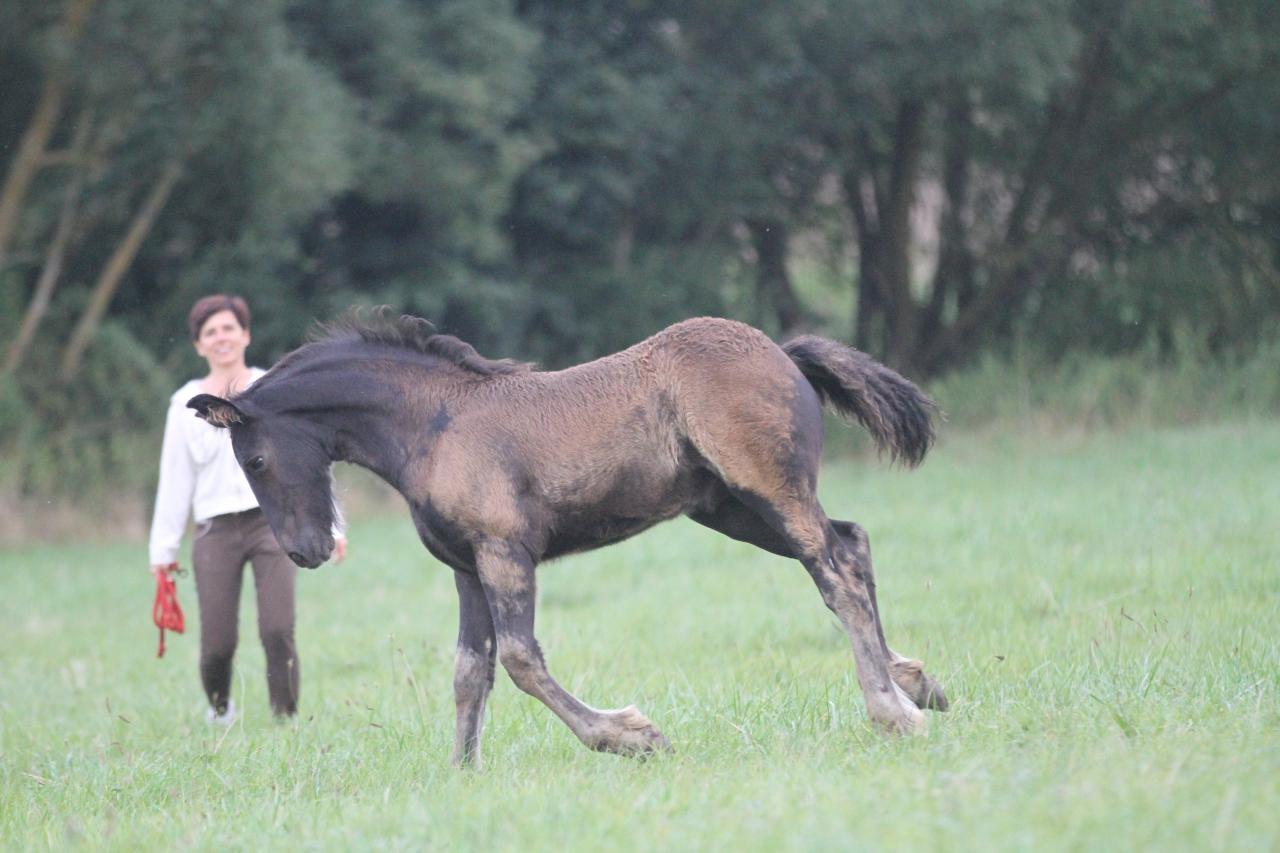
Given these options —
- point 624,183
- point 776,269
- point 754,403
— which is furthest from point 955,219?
point 754,403

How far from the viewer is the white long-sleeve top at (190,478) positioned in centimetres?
898

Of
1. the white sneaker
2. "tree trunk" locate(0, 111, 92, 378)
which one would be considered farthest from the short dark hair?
"tree trunk" locate(0, 111, 92, 378)

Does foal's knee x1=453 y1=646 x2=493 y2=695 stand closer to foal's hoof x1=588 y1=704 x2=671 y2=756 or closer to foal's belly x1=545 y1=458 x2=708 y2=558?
foal's belly x1=545 y1=458 x2=708 y2=558

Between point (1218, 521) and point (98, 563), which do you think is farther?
point (98, 563)

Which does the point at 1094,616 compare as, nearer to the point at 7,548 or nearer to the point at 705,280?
the point at 7,548

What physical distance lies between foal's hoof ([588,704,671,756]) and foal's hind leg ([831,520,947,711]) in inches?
40.9

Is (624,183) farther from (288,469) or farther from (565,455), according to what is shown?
(565,455)

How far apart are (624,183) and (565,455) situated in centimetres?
2020

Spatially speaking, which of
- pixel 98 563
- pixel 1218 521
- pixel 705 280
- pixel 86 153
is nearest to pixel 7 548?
pixel 98 563

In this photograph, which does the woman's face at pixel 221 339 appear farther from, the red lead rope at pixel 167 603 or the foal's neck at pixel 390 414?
the foal's neck at pixel 390 414

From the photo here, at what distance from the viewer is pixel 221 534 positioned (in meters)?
9.03

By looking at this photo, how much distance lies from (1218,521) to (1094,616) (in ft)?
12.1

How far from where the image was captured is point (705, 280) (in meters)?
27.5

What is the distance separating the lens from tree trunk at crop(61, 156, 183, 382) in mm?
21297
